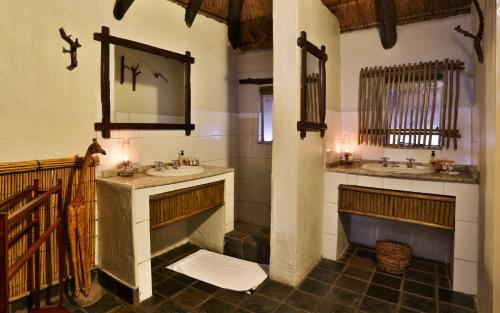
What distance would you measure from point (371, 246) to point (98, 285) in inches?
104

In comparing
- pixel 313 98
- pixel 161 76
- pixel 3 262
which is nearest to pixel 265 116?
pixel 313 98

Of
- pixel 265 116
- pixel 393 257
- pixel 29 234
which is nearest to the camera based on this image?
pixel 29 234

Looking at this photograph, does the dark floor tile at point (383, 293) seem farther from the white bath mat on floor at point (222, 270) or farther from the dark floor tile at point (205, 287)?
the dark floor tile at point (205, 287)

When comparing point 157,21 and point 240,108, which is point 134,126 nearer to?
point 157,21

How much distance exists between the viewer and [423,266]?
2.98m

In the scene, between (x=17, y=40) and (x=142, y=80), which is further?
(x=142, y=80)

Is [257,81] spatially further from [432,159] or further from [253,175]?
[432,159]

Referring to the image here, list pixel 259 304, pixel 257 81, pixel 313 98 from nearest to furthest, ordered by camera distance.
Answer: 1. pixel 259 304
2. pixel 313 98
3. pixel 257 81

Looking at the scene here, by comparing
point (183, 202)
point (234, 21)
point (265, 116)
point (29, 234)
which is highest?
point (234, 21)

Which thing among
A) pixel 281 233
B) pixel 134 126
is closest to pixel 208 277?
pixel 281 233

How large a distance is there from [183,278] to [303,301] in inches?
40.9

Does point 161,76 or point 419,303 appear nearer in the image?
point 419,303

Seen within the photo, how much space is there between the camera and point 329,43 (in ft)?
10.4

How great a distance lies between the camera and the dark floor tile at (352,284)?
254 cm
